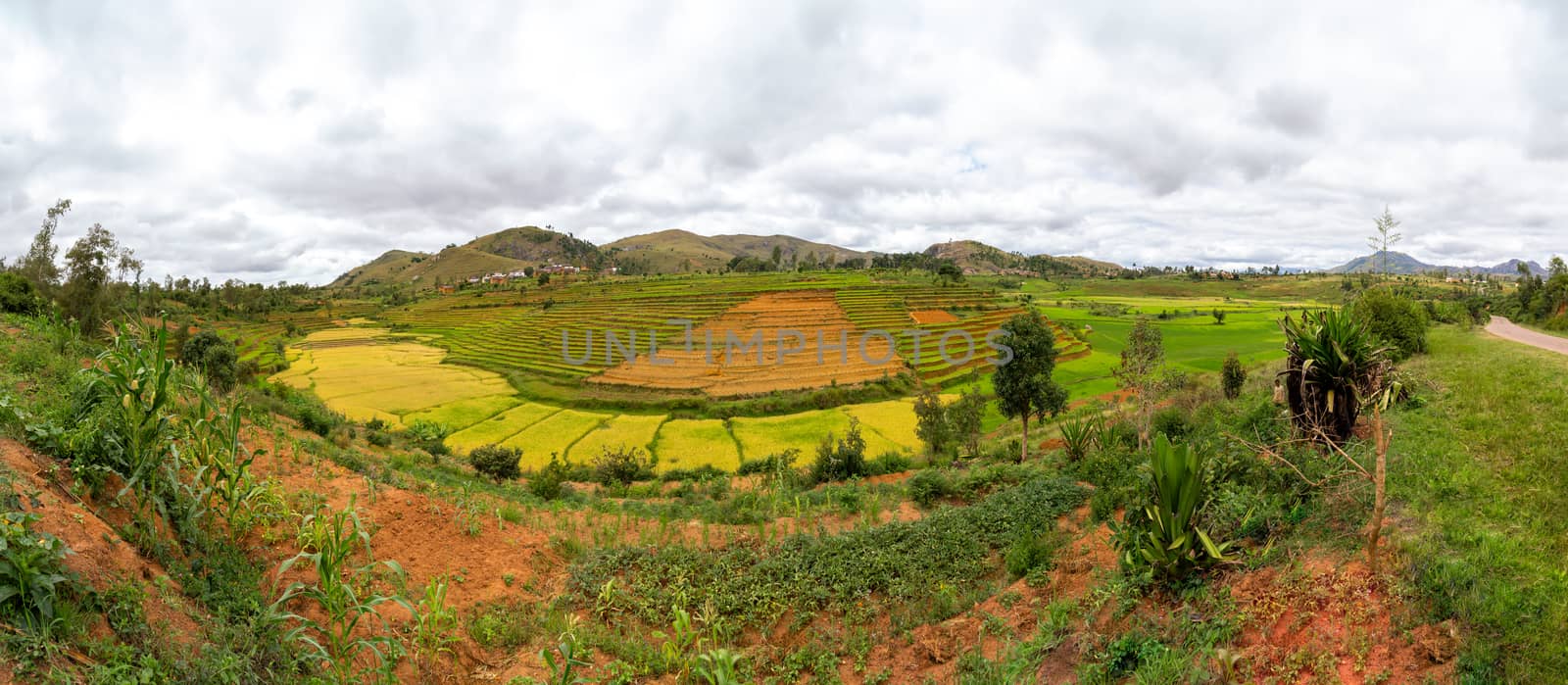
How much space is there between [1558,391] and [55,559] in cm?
1396

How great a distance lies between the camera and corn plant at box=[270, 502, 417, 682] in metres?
3.19

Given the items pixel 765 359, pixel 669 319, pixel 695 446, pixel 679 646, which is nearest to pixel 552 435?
pixel 695 446

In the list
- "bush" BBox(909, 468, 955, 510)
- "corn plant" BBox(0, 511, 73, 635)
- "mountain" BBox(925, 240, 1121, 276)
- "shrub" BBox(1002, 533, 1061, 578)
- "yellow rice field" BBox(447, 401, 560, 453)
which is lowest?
"yellow rice field" BBox(447, 401, 560, 453)

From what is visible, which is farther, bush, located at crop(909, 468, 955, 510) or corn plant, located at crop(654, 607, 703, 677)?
bush, located at crop(909, 468, 955, 510)

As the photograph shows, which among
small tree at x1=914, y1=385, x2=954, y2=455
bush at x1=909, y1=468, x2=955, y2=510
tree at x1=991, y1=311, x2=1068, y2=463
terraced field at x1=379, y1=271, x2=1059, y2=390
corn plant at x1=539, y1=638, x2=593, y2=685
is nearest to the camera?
corn plant at x1=539, y1=638, x2=593, y2=685

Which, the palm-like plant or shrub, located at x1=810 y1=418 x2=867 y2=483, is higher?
the palm-like plant

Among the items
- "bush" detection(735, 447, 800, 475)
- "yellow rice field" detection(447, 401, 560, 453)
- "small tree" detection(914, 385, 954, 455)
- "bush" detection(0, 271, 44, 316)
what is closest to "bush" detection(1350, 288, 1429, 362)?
"small tree" detection(914, 385, 954, 455)

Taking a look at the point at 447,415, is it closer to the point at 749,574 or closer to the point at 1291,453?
the point at 749,574

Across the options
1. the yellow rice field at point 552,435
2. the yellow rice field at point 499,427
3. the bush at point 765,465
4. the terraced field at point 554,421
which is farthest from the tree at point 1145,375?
the yellow rice field at point 499,427

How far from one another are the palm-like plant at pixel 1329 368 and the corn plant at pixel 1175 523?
81.0 inches

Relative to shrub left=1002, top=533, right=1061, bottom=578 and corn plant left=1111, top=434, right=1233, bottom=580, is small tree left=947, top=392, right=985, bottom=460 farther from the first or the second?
corn plant left=1111, top=434, right=1233, bottom=580

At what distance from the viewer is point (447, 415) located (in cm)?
2789

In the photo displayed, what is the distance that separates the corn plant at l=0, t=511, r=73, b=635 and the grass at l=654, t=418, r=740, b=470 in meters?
18.8

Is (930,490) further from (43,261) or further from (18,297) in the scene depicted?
(43,261)
